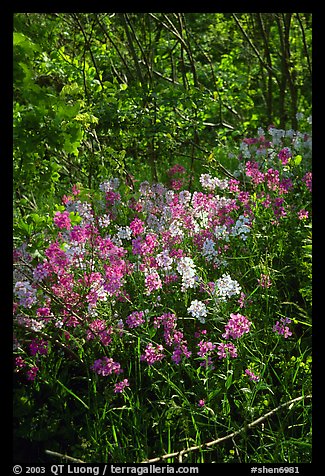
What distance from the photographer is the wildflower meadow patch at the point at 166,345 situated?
2.35m

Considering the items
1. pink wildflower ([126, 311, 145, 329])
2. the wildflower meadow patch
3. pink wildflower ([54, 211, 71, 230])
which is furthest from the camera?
pink wildflower ([54, 211, 71, 230])

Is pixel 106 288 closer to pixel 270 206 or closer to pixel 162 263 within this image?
pixel 162 263

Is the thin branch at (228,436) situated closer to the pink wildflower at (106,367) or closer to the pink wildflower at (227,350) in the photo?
the pink wildflower at (227,350)

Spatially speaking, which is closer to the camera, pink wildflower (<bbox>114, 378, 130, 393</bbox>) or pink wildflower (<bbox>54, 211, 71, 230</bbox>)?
pink wildflower (<bbox>114, 378, 130, 393</bbox>)

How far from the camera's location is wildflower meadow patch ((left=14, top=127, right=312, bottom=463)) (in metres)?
2.35

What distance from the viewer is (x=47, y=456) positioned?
2.36 metres

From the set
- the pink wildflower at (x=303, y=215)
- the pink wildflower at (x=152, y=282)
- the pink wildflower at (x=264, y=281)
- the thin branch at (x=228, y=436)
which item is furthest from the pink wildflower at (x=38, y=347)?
the pink wildflower at (x=303, y=215)

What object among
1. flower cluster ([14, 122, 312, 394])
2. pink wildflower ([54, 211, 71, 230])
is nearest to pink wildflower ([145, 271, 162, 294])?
flower cluster ([14, 122, 312, 394])

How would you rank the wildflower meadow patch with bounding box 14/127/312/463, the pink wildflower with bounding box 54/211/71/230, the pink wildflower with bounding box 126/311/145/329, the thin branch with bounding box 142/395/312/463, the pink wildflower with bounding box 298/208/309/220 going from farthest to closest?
the pink wildflower with bounding box 298/208/309/220
the pink wildflower with bounding box 54/211/71/230
the pink wildflower with bounding box 126/311/145/329
the wildflower meadow patch with bounding box 14/127/312/463
the thin branch with bounding box 142/395/312/463

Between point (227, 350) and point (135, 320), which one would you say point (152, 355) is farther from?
point (227, 350)

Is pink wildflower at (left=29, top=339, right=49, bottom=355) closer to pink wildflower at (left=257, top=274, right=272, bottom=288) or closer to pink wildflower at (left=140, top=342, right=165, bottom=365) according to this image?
pink wildflower at (left=140, top=342, right=165, bottom=365)

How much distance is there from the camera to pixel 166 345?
264cm

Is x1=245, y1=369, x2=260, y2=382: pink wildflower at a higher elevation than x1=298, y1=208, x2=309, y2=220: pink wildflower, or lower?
lower
